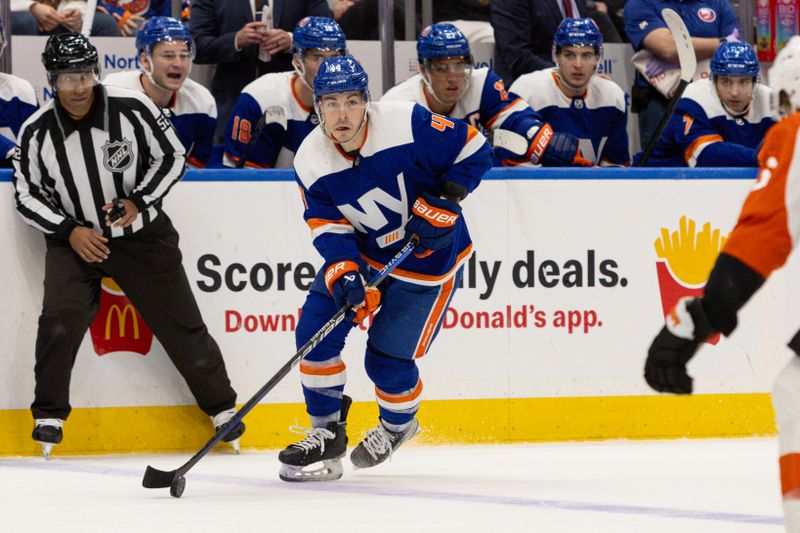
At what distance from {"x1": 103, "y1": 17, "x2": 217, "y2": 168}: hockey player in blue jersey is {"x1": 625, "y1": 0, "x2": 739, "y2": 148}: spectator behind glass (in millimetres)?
1805

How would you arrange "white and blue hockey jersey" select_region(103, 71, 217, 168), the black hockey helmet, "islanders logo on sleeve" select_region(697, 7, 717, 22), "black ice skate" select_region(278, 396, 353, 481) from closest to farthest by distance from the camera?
1. "black ice skate" select_region(278, 396, 353, 481)
2. the black hockey helmet
3. "white and blue hockey jersey" select_region(103, 71, 217, 168)
4. "islanders logo on sleeve" select_region(697, 7, 717, 22)

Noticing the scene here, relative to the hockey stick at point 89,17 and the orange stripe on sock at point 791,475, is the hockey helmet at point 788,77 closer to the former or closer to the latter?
the orange stripe on sock at point 791,475

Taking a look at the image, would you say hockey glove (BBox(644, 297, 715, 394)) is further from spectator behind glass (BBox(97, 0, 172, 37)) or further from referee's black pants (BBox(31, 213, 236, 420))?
spectator behind glass (BBox(97, 0, 172, 37))

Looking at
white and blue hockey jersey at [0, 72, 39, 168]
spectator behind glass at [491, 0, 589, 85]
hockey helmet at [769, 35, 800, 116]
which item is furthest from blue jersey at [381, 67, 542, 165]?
hockey helmet at [769, 35, 800, 116]

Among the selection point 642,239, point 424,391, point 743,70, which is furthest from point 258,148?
point 743,70

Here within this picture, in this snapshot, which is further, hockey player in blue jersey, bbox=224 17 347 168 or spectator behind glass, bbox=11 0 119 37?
spectator behind glass, bbox=11 0 119 37

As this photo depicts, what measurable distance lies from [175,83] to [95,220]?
75cm

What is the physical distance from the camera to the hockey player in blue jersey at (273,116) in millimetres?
4957

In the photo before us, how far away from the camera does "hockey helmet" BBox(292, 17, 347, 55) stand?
15.8 feet

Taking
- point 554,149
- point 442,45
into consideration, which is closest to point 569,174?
point 554,149

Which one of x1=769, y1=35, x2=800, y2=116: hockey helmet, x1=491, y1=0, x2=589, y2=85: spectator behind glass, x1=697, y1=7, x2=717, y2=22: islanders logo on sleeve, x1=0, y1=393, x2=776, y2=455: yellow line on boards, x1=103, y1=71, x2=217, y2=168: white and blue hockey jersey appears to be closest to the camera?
x1=769, y1=35, x2=800, y2=116: hockey helmet

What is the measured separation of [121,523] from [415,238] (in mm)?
1136

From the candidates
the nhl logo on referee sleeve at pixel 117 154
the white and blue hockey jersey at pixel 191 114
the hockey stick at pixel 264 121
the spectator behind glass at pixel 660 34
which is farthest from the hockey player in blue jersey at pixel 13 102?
the spectator behind glass at pixel 660 34

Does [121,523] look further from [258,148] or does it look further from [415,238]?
[258,148]
